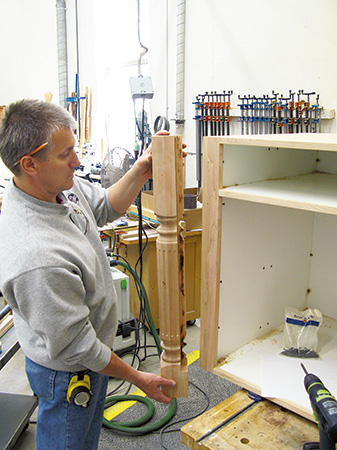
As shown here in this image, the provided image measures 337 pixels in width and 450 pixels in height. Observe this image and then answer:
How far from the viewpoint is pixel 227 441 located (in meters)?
0.86

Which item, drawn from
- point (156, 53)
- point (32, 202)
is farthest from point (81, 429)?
point (156, 53)

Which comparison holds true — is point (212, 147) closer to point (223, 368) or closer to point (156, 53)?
point (223, 368)

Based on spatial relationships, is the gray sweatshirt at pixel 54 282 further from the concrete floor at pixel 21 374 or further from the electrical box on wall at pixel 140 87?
the electrical box on wall at pixel 140 87

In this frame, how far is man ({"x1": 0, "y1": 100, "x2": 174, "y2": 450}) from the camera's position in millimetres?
893

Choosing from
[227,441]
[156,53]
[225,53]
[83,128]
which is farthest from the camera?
[83,128]

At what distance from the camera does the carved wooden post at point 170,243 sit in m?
0.87

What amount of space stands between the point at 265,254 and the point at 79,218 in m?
0.55

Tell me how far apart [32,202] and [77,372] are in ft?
1.61

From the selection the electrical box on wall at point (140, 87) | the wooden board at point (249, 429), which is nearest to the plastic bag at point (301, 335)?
the wooden board at point (249, 429)

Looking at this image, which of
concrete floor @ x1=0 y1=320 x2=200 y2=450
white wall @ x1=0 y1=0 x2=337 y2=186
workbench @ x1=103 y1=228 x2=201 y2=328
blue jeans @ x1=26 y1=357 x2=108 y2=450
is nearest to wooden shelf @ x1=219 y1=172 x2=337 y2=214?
blue jeans @ x1=26 y1=357 x2=108 y2=450

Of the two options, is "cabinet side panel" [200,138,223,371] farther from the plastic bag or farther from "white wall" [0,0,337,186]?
"white wall" [0,0,337,186]

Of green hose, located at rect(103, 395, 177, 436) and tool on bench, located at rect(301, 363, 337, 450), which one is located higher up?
tool on bench, located at rect(301, 363, 337, 450)

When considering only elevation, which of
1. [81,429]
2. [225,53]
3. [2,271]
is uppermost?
Result: [225,53]

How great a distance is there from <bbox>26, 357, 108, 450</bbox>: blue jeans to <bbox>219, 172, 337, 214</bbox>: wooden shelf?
68cm
